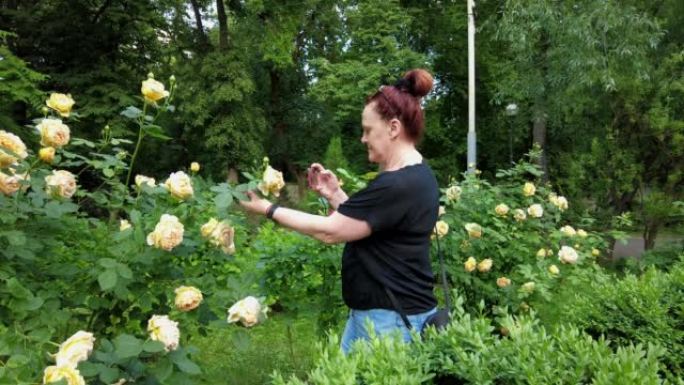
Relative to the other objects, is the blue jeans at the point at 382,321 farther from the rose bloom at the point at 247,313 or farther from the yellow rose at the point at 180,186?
the yellow rose at the point at 180,186

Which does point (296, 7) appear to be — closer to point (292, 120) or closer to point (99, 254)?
point (292, 120)

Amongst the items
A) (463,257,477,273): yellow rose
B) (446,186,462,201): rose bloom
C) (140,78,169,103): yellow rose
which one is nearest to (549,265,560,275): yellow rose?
(463,257,477,273): yellow rose

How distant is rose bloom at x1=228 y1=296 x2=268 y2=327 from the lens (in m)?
1.66

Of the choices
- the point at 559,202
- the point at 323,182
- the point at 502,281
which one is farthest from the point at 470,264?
the point at 323,182

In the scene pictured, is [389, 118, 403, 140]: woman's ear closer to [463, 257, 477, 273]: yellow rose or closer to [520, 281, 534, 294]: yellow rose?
[463, 257, 477, 273]: yellow rose

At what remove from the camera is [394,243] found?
78.7 inches

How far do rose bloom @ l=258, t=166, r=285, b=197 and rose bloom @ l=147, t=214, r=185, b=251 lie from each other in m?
0.33

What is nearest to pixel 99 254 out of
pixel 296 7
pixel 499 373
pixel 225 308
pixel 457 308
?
pixel 225 308

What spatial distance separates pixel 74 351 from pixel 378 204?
0.99m

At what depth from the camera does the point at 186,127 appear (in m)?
18.3

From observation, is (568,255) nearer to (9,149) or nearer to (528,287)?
(528,287)

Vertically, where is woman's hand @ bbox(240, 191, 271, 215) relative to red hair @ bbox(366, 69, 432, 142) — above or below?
below

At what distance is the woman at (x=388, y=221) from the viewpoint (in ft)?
6.25

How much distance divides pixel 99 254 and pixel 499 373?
1.54 m
